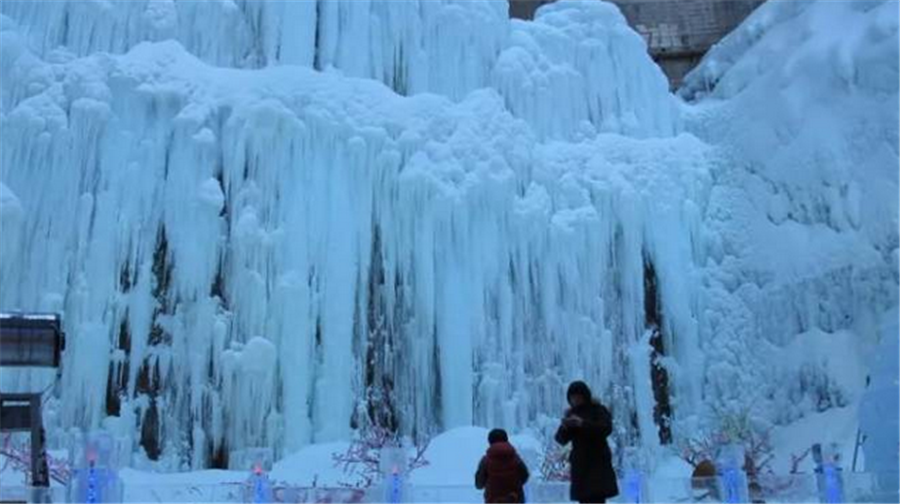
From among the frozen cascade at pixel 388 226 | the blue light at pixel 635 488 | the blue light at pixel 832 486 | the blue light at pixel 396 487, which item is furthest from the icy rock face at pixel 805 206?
the blue light at pixel 396 487

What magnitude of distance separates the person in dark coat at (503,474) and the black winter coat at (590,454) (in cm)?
59

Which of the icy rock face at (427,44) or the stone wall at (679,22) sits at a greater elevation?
the stone wall at (679,22)

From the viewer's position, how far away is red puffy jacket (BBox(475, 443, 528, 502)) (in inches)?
211

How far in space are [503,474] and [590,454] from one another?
696 mm

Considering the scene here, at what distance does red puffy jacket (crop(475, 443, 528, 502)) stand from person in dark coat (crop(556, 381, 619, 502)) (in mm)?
585

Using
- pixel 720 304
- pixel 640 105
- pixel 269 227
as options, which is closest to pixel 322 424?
pixel 269 227

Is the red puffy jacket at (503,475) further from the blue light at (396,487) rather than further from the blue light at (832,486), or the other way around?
the blue light at (832,486)

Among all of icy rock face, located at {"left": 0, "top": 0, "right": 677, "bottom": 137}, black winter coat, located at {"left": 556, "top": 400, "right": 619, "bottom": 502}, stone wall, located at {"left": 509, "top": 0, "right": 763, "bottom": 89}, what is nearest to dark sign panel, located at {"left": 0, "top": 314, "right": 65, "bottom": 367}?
black winter coat, located at {"left": 556, "top": 400, "right": 619, "bottom": 502}

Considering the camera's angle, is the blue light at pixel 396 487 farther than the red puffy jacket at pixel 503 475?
Yes

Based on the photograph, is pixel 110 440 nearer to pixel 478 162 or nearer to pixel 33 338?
A: pixel 33 338

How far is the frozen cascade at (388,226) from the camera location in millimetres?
10281

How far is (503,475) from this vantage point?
5.37 metres

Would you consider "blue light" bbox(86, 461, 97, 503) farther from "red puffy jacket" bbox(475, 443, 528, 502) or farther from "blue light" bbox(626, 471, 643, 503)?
"blue light" bbox(626, 471, 643, 503)

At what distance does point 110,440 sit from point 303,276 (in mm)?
4134
